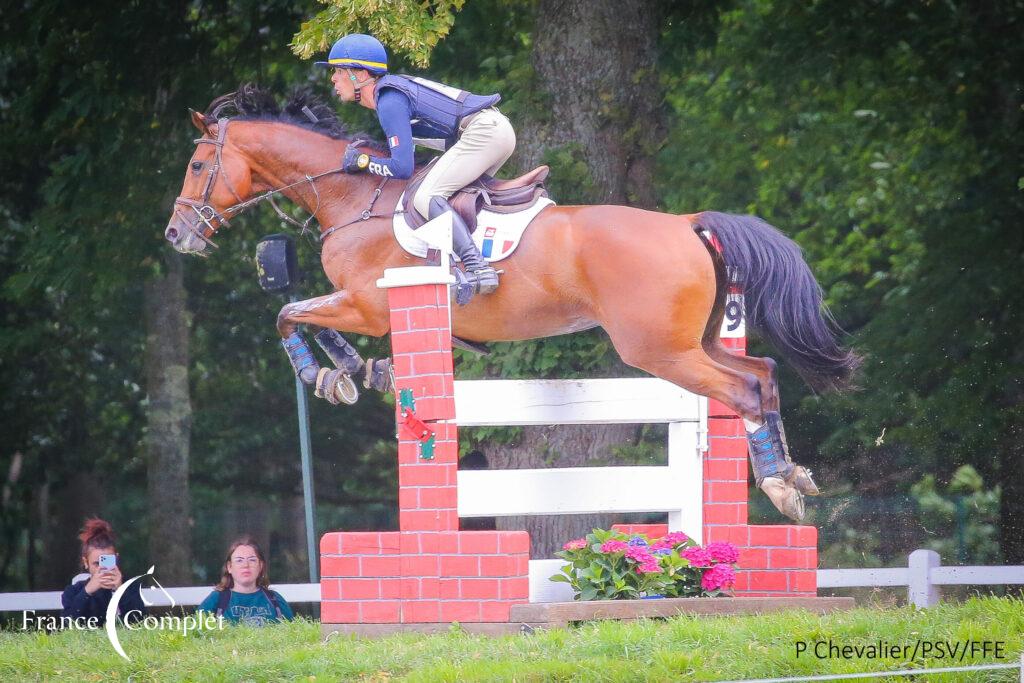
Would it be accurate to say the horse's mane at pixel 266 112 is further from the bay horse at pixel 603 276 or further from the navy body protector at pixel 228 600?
the navy body protector at pixel 228 600

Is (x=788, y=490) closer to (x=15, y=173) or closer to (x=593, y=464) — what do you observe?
(x=593, y=464)

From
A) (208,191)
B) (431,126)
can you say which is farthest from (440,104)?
(208,191)

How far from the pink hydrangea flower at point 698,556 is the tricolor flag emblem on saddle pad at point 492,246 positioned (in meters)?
1.58

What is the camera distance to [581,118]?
8.64 meters

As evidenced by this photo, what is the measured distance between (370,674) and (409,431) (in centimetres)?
117

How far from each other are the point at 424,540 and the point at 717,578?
1297 mm

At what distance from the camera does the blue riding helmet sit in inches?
237

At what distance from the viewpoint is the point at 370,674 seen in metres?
4.80

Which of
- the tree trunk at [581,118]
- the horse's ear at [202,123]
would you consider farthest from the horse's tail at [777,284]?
the tree trunk at [581,118]

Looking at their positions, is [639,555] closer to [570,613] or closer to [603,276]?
[570,613]

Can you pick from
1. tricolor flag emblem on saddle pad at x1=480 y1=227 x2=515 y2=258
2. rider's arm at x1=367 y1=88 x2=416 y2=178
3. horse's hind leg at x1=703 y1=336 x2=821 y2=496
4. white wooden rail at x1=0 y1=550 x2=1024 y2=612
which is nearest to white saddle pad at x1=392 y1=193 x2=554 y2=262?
Result: tricolor flag emblem on saddle pad at x1=480 y1=227 x2=515 y2=258

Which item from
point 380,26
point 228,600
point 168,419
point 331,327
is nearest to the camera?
point 331,327

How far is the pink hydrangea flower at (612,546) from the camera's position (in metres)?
5.67

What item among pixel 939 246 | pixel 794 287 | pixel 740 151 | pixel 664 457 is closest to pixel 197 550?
pixel 664 457
